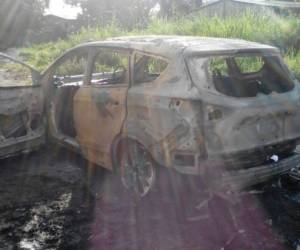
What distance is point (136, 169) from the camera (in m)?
4.93

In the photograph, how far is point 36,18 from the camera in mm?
44250

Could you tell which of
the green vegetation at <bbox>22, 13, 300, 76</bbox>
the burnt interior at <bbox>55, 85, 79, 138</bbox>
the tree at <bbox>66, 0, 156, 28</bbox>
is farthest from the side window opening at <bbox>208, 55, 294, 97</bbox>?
the tree at <bbox>66, 0, 156, 28</bbox>

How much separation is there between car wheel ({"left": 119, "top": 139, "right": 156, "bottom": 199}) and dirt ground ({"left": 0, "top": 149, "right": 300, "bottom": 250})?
0.34ft

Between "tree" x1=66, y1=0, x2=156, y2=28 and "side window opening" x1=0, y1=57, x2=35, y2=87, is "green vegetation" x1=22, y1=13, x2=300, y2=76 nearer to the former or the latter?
"side window opening" x1=0, y1=57, x2=35, y2=87

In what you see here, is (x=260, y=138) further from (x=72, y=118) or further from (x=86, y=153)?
(x=72, y=118)

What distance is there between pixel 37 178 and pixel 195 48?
290 centimetres

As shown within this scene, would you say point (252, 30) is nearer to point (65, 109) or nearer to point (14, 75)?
point (65, 109)

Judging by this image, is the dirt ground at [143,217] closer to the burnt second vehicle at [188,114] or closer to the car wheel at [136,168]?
the car wheel at [136,168]

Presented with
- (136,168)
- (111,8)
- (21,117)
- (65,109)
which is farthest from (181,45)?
(111,8)

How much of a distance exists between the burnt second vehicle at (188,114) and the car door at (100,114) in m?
0.01

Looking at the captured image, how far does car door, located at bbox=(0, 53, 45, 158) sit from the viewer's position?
19.4 feet

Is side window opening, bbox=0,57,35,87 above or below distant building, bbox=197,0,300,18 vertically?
below

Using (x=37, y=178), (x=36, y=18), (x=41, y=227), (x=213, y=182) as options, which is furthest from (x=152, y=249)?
(x=36, y=18)

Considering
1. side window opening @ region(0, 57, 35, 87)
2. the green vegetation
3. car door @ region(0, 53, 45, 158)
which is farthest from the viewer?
side window opening @ region(0, 57, 35, 87)
